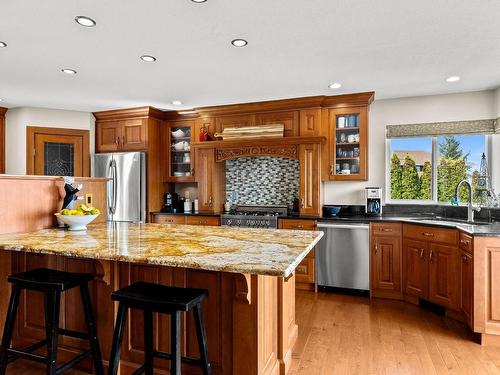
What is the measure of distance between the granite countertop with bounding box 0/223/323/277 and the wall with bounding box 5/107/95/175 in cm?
298

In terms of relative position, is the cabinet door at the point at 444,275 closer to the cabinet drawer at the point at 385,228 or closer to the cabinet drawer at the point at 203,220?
the cabinet drawer at the point at 385,228

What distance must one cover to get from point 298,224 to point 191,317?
2.37 meters

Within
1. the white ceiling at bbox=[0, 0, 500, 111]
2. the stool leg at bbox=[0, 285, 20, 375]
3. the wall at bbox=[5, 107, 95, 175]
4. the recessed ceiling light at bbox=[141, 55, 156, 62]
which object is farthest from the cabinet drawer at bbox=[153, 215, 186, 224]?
the stool leg at bbox=[0, 285, 20, 375]

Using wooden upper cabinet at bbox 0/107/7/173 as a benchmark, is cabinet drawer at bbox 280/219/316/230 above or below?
below

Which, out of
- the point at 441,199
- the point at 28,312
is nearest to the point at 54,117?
the point at 28,312

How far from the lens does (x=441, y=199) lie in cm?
422

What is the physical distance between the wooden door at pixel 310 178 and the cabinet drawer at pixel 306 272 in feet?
2.03

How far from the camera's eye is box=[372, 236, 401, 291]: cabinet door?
3.72 metres

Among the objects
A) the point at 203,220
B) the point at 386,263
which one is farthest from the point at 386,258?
the point at 203,220

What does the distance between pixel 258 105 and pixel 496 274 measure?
3229 mm

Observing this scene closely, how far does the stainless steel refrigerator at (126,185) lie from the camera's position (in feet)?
15.7

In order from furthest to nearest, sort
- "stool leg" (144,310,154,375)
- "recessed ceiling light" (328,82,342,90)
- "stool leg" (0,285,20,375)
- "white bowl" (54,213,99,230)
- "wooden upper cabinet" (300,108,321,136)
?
"wooden upper cabinet" (300,108,321,136)
"recessed ceiling light" (328,82,342,90)
"white bowl" (54,213,99,230)
"stool leg" (0,285,20,375)
"stool leg" (144,310,154,375)

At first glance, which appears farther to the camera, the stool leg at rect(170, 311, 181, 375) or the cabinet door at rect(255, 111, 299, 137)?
the cabinet door at rect(255, 111, 299, 137)

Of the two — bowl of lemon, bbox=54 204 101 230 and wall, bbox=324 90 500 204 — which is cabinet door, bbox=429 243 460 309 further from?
bowl of lemon, bbox=54 204 101 230
